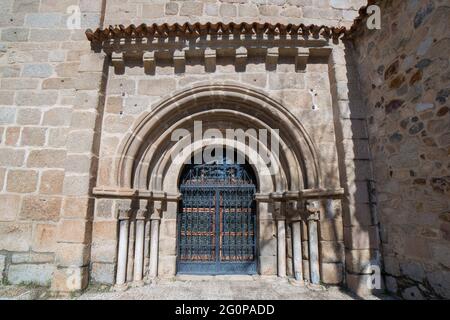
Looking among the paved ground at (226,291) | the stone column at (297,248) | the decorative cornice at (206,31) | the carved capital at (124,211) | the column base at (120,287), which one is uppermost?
the decorative cornice at (206,31)

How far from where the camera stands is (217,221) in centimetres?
370

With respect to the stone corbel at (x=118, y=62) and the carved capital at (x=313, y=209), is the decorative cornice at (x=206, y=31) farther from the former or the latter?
the carved capital at (x=313, y=209)

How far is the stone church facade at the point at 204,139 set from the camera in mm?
2887

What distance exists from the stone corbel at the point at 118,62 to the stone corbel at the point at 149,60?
32cm

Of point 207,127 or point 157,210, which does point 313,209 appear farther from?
point 157,210

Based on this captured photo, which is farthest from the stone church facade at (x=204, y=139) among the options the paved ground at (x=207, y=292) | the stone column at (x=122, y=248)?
the paved ground at (x=207, y=292)

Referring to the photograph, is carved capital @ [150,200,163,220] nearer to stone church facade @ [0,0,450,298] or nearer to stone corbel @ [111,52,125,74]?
stone church facade @ [0,0,450,298]

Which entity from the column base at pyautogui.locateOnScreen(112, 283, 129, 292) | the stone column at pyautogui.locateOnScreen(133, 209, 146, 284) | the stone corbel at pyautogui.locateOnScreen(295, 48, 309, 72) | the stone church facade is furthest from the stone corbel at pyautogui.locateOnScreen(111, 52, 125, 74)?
the column base at pyautogui.locateOnScreen(112, 283, 129, 292)

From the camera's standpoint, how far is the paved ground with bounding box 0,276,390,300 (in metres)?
2.76

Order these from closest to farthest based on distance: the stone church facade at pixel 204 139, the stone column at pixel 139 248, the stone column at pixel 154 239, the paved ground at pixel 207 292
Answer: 1. the paved ground at pixel 207 292
2. the stone church facade at pixel 204 139
3. the stone column at pixel 139 248
4. the stone column at pixel 154 239

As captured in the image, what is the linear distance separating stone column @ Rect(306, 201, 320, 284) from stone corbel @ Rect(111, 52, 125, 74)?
3.37 metres

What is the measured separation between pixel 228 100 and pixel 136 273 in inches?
109

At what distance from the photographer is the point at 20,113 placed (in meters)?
3.44

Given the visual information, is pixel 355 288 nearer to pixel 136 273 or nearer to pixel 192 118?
pixel 136 273
